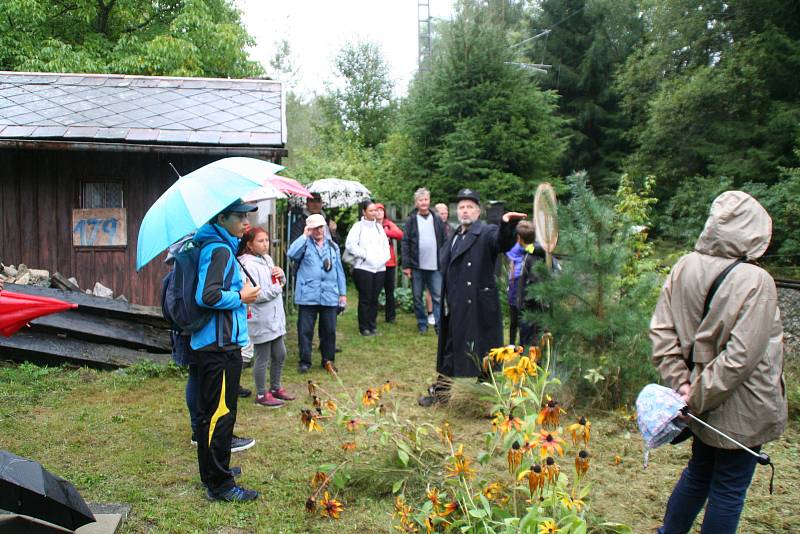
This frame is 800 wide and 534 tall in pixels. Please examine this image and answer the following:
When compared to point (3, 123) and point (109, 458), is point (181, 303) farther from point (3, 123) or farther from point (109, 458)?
point (3, 123)

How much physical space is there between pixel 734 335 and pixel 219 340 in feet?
9.18

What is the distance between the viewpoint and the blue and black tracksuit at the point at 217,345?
378 centimetres

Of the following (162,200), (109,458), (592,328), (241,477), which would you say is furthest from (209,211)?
(592,328)

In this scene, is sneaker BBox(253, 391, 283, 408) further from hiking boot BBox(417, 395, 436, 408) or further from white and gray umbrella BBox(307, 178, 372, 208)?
white and gray umbrella BBox(307, 178, 372, 208)

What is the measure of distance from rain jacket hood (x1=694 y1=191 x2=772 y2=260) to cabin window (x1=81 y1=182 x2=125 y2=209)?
7.43m

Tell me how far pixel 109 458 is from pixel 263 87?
6.53 meters

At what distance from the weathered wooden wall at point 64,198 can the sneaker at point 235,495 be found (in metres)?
4.86

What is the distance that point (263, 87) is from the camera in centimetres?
977

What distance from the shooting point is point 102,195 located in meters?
8.33

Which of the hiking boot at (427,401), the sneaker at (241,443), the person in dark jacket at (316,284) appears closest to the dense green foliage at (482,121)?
the person in dark jacket at (316,284)

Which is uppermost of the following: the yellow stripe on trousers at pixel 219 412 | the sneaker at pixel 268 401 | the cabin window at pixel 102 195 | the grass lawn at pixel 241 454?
the cabin window at pixel 102 195

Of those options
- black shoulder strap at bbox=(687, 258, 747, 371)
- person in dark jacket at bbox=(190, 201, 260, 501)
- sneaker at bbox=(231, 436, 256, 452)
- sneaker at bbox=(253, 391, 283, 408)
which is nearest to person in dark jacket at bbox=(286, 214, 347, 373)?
sneaker at bbox=(253, 391, 283, 408)

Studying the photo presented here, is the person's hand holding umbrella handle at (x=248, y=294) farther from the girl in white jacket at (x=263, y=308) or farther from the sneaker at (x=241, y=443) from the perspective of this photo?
the girl in white jacket at (x=263, y=308)

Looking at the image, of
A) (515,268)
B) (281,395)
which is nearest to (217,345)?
(281,395)
